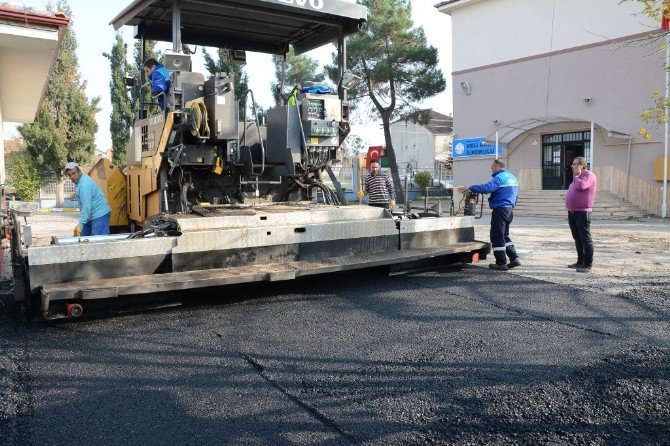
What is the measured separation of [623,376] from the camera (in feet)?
12.3

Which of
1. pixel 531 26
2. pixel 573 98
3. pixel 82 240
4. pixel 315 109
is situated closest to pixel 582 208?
pixel 315 109

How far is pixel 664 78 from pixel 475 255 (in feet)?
50.4

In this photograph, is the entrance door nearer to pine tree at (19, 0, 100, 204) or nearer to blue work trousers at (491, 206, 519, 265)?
blue work trousers at (491, 206, 519, 265)

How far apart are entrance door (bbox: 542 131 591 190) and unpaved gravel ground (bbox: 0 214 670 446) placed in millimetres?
17080

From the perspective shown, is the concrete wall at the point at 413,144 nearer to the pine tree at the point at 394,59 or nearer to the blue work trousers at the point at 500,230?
the pine tree at the point at 394,59

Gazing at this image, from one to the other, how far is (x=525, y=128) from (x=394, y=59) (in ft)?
28.4

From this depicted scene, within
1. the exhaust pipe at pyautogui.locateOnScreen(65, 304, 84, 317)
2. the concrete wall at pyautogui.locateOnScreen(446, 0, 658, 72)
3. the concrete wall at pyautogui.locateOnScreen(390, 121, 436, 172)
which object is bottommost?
the exhaust pipe at pyautogui.locateOnScreen(65, 304, 84, 317)

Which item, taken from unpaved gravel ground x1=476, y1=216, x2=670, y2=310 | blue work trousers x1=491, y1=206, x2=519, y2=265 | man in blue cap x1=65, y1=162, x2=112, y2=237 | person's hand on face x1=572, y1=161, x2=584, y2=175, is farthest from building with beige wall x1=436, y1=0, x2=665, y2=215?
man in blue cap x1=65, y1=162, x2=112, y2=237

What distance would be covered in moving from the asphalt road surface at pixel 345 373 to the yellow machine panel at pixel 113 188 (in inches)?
66.9

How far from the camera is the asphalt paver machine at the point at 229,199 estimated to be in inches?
191

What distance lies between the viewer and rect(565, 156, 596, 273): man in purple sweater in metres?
7.80

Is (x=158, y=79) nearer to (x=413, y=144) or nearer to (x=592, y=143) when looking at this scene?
(x=592, y=143)

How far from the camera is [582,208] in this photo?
7.85 m

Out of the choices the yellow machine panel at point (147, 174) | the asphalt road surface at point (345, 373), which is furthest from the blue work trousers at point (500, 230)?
the yellow machine panel at point (147, 174)
